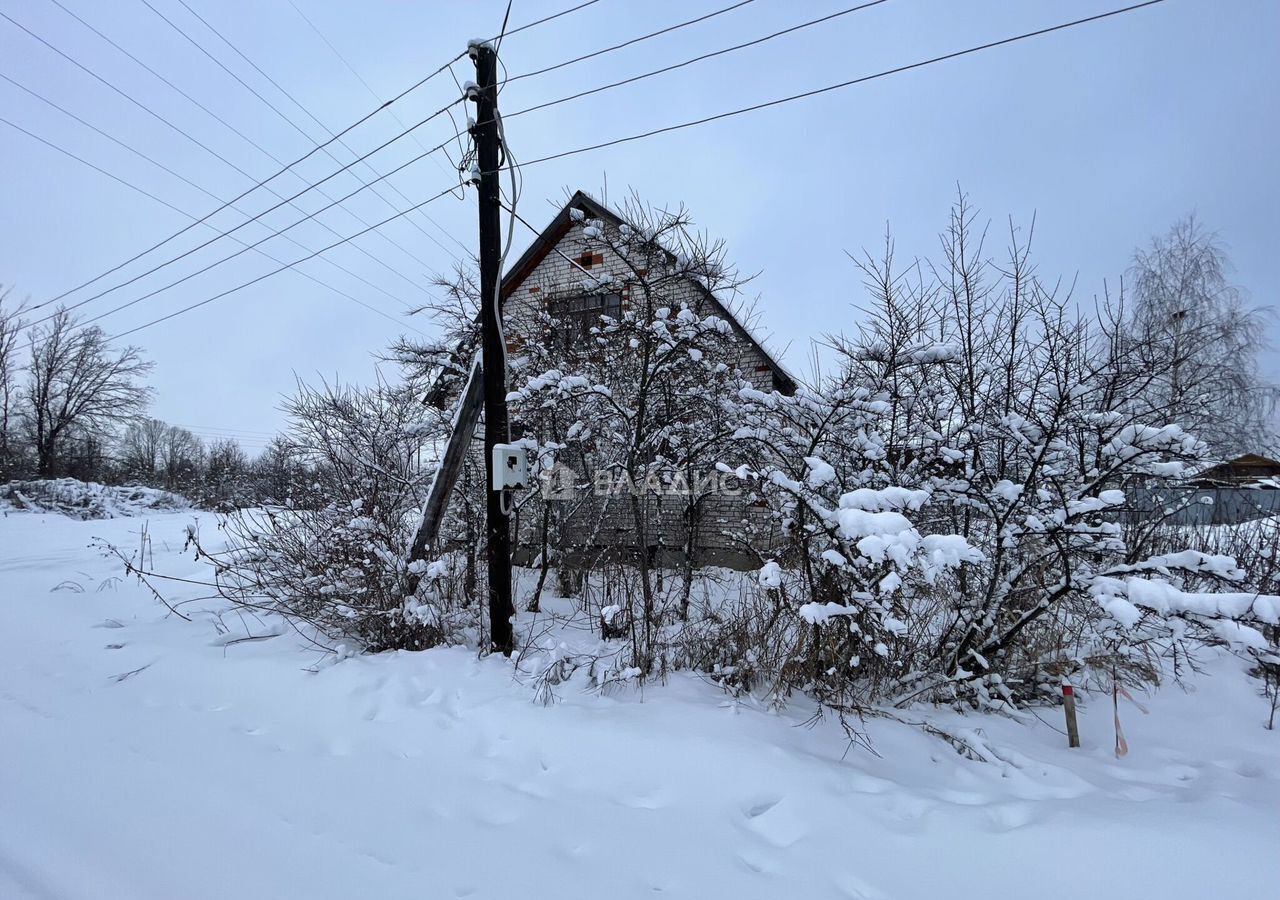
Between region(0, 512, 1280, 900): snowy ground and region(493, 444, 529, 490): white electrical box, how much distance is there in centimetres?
151

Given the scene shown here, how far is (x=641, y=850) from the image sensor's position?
211 cm

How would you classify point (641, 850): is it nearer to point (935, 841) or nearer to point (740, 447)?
point (935, 841)

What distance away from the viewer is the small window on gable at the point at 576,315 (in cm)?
768

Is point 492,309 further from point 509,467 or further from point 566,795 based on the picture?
point 566,795

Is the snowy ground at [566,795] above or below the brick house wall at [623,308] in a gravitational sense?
below

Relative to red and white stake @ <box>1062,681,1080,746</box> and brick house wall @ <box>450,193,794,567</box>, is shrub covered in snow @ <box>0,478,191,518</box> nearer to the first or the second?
brick house wall @ <box>450,193,794,567</box>

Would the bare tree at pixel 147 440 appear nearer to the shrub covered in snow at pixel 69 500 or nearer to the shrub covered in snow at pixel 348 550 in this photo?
the shrub covered in snow at pixel 69 500

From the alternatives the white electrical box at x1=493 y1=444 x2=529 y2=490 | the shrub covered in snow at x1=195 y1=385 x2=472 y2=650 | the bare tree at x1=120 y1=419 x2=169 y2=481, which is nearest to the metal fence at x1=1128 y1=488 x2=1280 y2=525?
the white electrical box at x1=493 y1=444 x2=529 y2=490

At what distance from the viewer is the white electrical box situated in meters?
4.57

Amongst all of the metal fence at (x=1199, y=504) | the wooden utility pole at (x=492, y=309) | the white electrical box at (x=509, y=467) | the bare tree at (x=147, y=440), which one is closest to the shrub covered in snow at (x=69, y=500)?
the wooden utility pole at (x=492, y=309)

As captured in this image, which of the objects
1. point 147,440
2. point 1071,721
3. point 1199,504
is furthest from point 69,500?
point 147,440

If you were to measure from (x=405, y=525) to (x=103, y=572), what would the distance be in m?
4.62

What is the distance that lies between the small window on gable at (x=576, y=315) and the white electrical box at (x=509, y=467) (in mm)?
2466

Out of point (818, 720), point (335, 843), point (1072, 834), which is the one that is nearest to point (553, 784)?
point (335, 843)
